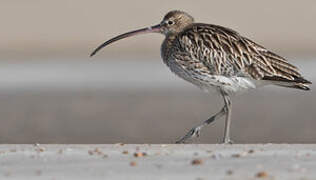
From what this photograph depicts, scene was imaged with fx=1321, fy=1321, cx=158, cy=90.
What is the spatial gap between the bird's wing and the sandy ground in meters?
1.90

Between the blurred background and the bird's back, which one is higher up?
the bird's back

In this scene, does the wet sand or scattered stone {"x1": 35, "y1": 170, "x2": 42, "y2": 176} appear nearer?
scattered stone {"x1": 35, "y1": 170, "x2": 42, "y2": 176}

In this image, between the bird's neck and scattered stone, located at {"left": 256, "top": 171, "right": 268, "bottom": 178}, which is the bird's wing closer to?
the bird's neck

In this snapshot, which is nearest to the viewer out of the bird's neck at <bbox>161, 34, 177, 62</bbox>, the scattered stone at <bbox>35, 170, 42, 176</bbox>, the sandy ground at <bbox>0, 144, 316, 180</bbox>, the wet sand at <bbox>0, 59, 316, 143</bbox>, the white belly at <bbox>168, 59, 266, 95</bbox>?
the sandy ground at <bbox>0, 144, 316, 180</bbox>

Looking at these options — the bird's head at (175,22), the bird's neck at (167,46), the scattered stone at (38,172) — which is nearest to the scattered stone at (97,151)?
the scattered stone at (38,172)

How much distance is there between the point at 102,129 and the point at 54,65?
10.8 metres

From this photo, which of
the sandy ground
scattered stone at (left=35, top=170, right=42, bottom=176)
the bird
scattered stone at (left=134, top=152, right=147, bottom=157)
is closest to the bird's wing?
the bird

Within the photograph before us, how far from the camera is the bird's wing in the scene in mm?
14422

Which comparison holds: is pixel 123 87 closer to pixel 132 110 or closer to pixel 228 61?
pixel 132 110

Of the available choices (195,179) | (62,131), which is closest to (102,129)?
(62,131)

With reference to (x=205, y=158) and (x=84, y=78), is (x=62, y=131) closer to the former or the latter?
(x=84, y=78)

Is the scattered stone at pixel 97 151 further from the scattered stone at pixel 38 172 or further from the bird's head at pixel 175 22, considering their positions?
the bird's head at pixel 175 22

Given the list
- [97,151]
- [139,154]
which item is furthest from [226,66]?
[139,154]

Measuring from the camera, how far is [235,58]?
14.5m
